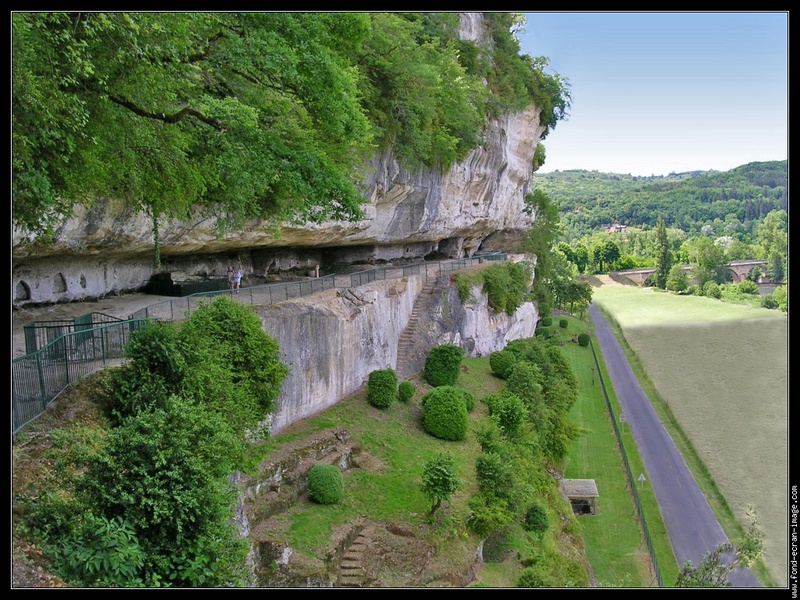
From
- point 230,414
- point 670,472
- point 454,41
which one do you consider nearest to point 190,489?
point 230,414

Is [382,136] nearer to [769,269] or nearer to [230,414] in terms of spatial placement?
[230,414]

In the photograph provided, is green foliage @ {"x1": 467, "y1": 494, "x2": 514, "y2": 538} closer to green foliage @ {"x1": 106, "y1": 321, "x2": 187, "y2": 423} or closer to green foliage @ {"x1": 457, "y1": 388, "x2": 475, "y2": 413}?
green foliage @ {"x1": 457, "y1": 388, "x2": 475, "y2": 413}

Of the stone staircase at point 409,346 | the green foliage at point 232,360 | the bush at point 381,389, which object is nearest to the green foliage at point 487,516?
the bush at point 381,389

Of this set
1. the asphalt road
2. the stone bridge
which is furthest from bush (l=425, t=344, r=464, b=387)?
the stone bridge

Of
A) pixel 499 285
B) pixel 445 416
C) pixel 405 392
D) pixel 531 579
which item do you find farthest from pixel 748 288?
pixel 531 579

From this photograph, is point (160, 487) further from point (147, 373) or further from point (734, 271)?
point (734, 271)

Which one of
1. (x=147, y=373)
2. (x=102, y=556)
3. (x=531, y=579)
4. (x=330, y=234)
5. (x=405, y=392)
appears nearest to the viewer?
(x=102, y=556)
